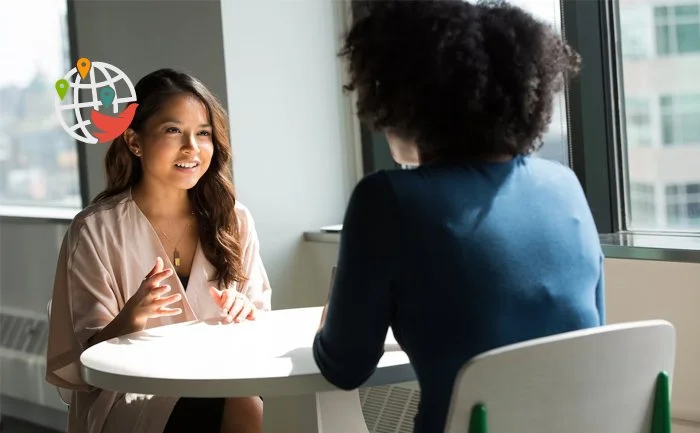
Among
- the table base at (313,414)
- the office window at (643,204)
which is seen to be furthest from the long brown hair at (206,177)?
the office window at (643,204)

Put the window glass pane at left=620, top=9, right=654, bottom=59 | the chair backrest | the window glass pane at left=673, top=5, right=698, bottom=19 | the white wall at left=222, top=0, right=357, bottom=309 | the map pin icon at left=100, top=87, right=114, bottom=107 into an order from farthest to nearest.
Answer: the map pin icon at left=100, top=87, right=114, bottom=107 < the white wall at left=222, top=0, right=357, bottom=309 < the window glass pane at left=620, top=9, right=654, bottom=59 < the window glass pane at left=673, top=5, right=698, bottom=19 < the chair backrest

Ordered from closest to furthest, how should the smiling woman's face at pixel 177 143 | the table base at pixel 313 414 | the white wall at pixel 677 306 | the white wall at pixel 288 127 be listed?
1. the table base at pixel 313 414
2. the white wall at pixel 677 306
3. the smiling woman's face at pixel 177 143
4. the white wall at pixel 288 127

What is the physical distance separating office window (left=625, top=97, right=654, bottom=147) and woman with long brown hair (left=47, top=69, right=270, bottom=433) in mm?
1132

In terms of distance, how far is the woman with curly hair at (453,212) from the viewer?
1.42m

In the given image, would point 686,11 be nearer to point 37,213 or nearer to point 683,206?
point 683,206

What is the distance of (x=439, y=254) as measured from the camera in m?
1.42

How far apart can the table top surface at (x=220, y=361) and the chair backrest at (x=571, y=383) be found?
13.1 inches

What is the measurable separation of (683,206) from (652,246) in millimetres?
324

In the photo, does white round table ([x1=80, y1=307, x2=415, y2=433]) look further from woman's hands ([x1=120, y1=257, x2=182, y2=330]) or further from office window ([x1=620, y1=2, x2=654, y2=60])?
office window ([x1=620, y1=2, x2=654, y2=60])

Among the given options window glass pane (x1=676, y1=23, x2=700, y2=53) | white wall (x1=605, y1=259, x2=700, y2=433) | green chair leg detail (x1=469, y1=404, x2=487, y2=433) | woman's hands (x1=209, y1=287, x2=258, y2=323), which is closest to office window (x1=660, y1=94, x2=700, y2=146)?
window glass pane (x1=676, y1=23, x2=700, y2=53)

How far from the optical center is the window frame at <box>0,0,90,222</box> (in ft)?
13.6

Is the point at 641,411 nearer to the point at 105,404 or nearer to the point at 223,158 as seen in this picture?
the point at 105,404

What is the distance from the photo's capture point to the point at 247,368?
1735mm

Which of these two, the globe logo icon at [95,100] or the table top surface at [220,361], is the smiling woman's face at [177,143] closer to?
the globe logo icon at [95,100]
